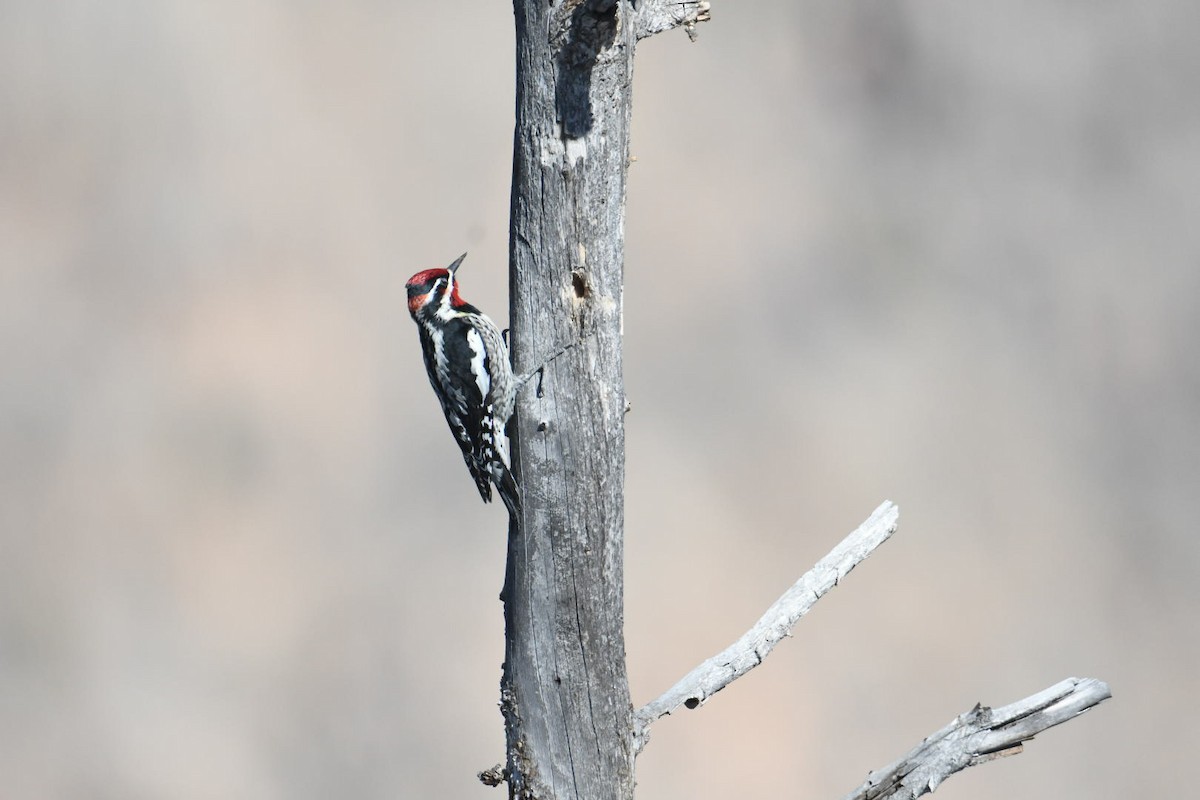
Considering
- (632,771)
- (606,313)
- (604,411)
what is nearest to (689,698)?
(632,771)

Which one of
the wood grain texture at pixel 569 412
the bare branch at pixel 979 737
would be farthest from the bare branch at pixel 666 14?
the bare branch at pixel 979 737

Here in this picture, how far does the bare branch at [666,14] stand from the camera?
247cm

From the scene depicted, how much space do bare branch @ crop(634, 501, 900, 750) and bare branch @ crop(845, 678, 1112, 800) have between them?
0.40 m

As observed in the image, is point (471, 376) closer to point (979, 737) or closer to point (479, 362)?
point (479, 362)

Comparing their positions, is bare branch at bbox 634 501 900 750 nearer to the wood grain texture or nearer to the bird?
the wood grain texture

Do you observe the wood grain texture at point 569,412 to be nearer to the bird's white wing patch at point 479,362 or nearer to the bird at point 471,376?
the bird at point 471,376

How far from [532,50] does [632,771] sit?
5.62 ft

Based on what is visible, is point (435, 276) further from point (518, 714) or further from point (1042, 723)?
point (1042, 723)

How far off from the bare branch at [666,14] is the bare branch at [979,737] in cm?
170

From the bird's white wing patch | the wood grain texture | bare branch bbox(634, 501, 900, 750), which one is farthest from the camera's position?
the bird's white wing patch

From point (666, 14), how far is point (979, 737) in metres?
1.81

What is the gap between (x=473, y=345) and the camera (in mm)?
3402

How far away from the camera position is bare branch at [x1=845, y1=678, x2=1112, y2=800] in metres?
2.64

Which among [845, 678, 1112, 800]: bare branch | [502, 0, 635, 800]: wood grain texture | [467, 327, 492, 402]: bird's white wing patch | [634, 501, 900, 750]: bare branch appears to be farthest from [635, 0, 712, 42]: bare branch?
[845, 678, 1112, 800]: bare branch
